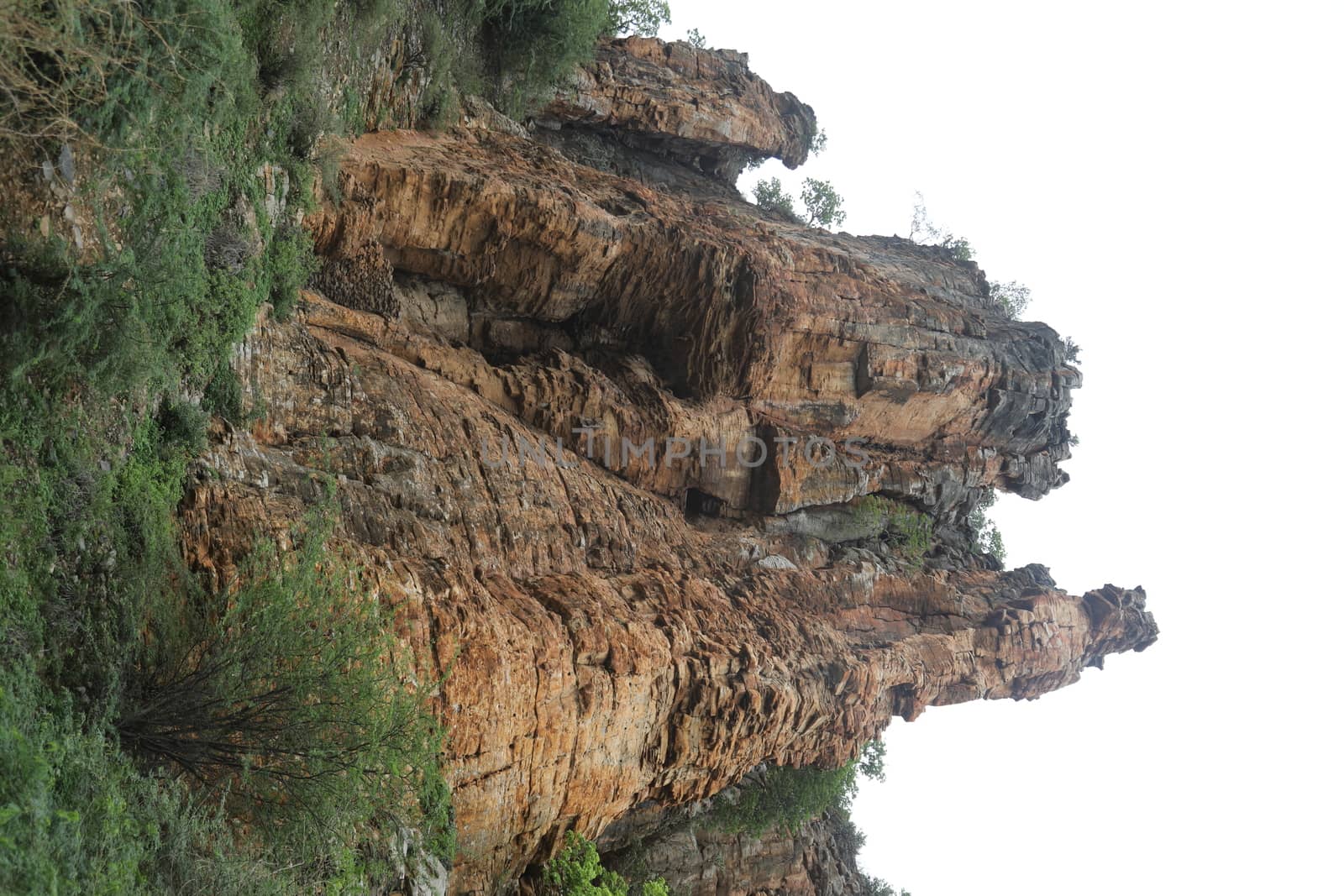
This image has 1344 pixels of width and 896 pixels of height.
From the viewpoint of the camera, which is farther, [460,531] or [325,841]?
[460,531]

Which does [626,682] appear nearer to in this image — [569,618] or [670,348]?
[569,618]

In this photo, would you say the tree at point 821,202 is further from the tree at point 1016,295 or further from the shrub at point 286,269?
the shrub at point 286,269

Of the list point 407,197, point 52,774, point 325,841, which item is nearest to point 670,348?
point 407,197

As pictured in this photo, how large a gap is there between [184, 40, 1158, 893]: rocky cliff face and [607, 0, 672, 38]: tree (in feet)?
5.95

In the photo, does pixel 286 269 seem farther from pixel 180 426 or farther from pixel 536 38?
pixel 536 38

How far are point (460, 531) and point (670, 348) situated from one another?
9.34 metres

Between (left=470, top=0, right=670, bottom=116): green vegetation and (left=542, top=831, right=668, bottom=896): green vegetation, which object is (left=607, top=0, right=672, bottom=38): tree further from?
(left=542, top=831, right=668, bottom=896): green vegetation

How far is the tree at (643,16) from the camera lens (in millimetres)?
25906

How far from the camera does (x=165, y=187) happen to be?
27.2 feet

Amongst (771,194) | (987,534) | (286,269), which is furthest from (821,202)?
(286,269)

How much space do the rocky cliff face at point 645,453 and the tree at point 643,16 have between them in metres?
1.81

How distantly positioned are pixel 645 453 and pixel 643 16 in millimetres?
15425

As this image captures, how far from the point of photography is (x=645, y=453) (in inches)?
746

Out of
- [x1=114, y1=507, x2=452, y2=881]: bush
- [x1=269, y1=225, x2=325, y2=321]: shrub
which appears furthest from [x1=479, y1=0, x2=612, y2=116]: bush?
[x1=114, y1=507, x2=452, y2=881]: bush
